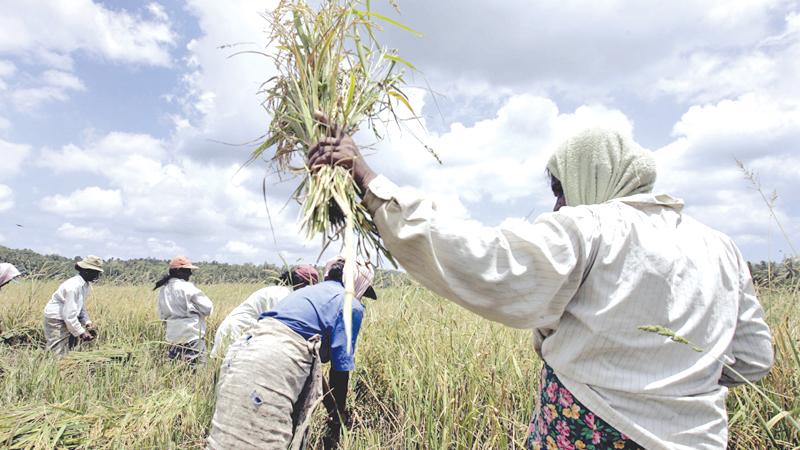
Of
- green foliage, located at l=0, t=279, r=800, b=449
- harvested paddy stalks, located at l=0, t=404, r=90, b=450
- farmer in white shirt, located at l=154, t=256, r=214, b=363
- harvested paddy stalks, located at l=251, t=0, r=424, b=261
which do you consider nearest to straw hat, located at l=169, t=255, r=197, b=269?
farmer in white shirt, located at l=154, t=256, r=214, b=363

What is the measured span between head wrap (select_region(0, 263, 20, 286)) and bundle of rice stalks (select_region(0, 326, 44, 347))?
2.57 feet

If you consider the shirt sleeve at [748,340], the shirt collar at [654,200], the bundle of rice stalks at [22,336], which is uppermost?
the shirt collar at [654,200]

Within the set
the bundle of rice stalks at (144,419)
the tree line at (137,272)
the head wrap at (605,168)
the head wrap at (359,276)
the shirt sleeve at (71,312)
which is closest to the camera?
the head wrap at (605,168)

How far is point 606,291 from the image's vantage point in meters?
1.12

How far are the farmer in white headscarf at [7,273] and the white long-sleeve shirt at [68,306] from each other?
123 centimetres

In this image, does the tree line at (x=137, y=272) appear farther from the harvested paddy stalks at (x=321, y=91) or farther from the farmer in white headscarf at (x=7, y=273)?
the harvested paddy stalks at (x=321, y=91)

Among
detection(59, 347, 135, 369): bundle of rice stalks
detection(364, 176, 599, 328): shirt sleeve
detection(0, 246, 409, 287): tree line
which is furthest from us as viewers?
detection(59, 347, 135, 369): bundle of rice stalks

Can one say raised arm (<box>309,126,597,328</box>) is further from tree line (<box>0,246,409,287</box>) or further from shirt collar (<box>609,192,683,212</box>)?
tree line (<box>0,246,409,287</box>)

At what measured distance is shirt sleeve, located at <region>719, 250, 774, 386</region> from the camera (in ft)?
4.64

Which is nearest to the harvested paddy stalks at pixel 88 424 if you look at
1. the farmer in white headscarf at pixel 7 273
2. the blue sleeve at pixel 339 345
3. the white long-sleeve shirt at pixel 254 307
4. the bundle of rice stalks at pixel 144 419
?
the bundle of rice stalks at pixel 144 419

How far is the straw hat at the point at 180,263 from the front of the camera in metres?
5.95

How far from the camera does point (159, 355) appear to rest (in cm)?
575

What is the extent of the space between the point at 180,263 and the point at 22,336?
11.4 feet

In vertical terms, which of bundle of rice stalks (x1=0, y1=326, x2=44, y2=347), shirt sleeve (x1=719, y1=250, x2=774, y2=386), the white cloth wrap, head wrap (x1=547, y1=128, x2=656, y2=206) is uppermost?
head wrap (x1=547, y1=128, x2=656, y2=206)
